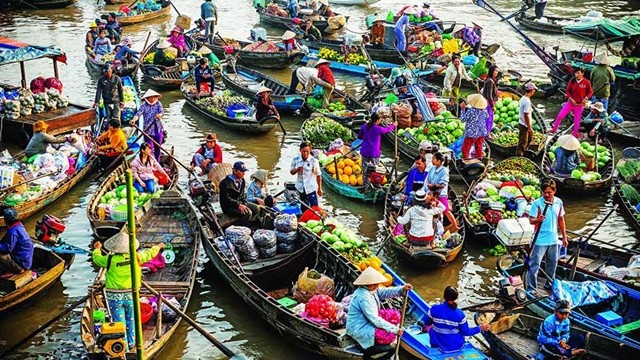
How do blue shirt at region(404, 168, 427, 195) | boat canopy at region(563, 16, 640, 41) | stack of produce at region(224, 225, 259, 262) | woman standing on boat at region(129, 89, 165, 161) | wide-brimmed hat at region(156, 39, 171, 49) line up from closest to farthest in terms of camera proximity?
stack of produce at region(224, 225, 259, 262) < blue shirt at region(404, 168, 427, 195) < woman standing on boat at region(129, 89, 165, 161) < boat canopy at region(563, 16, 640, 41) < wide-brimmed hat at region(156, 39, 171, 49)

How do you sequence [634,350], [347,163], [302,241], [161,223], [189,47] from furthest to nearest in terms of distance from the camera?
[189,47], [347,163], [161,223], [302,241], [634,350]

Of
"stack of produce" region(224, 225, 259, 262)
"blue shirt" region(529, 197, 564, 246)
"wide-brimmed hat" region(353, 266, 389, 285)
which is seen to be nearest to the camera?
"wide-brimmed hat" region(353, 266, 389, 285)

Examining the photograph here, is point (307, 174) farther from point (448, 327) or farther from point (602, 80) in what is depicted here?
point (602, 80)

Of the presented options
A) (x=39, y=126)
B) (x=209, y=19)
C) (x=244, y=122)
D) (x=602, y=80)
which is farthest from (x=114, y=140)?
(x=602, y=80)

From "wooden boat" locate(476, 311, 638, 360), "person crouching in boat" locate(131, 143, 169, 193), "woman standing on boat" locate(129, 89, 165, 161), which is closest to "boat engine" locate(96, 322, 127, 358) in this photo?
"wooden boat" locate(476, 311, 638, 360)

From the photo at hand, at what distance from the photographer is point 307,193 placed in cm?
1298

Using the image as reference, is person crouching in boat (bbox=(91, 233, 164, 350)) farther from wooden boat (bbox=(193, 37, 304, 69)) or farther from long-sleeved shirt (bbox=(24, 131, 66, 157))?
wooden boat (bbox=(193, 37, 304, 69))

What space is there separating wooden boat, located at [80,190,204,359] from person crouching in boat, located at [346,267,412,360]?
253 cm

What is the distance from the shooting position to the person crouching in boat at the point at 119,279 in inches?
351

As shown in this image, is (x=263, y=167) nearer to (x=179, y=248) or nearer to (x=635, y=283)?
(x=179, y=248)

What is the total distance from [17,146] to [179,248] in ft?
24.1

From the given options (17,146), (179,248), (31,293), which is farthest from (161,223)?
(17,146)

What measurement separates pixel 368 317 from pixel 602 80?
11.0 m

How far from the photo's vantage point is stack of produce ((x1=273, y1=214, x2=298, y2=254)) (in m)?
11.4
